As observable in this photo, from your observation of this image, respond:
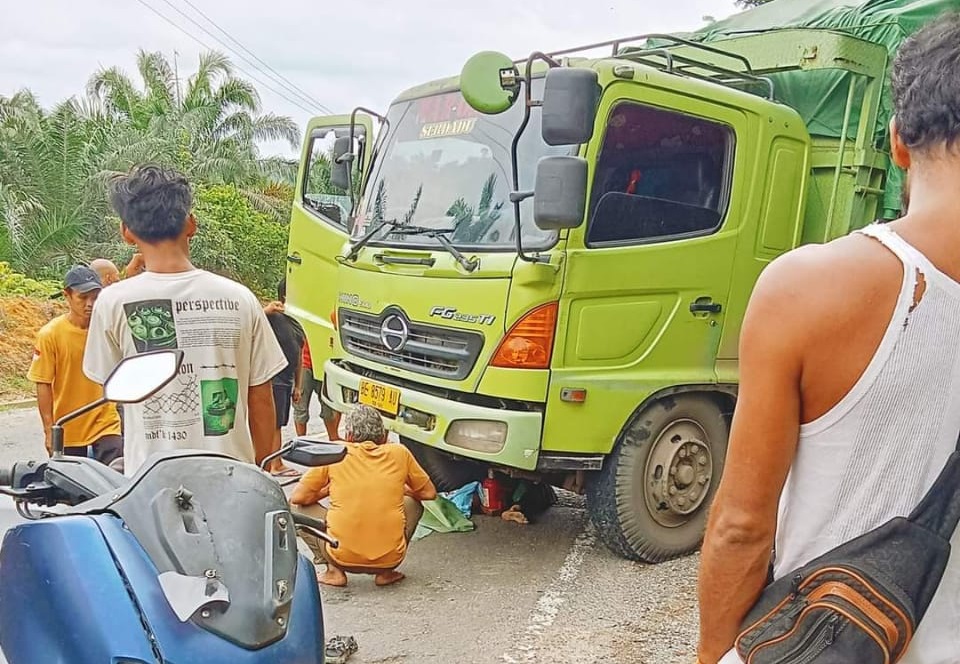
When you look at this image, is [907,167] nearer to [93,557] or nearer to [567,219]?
[93,557]

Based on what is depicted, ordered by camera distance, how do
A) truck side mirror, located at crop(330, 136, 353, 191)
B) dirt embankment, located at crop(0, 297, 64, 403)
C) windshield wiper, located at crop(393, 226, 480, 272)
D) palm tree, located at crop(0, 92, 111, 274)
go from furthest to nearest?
1. palm tree, located at crop(0, 92, 111, 274)
2. dirt embankment, located at crop(0, 297, 64, 403)
3. truck side mirror, located at crop(330, 136, 353, 191)
4. windshield wiper, located at crop(393, 226, 480, 272)

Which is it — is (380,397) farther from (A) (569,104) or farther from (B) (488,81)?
(A) (569,104)

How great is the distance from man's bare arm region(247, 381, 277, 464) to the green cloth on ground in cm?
241

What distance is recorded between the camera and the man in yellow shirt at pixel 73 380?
4.37 metres

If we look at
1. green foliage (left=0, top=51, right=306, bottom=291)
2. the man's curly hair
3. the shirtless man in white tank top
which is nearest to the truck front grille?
the man's curly hair

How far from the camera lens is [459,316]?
15.2 ft

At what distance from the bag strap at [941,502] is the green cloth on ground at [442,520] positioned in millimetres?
4265

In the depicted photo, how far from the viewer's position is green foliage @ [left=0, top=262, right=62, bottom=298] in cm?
1341

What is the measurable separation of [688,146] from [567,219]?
41.9 inches

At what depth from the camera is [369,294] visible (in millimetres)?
5176

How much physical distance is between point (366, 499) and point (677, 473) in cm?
167

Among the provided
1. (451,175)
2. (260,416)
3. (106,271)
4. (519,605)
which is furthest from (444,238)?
(106,271)

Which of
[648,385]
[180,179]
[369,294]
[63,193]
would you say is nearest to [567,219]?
[648,385]

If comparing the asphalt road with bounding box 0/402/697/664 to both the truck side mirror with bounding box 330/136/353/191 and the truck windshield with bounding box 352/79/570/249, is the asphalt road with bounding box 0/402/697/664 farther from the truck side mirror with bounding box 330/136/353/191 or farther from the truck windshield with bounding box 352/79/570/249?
the truck side mirror with bounding box 330/136/353/191
